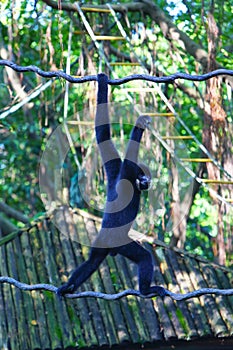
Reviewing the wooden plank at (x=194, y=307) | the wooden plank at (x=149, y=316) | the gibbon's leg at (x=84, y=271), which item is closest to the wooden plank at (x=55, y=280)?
the wooden plank at (x=149, y=316)

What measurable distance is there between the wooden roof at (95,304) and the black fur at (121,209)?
2.07m

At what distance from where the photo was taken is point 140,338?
704cm

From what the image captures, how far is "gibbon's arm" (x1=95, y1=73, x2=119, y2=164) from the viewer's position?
4.48 meters

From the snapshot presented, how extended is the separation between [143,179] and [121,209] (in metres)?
0.28

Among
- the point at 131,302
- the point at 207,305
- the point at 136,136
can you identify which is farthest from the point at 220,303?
the point at 136,136

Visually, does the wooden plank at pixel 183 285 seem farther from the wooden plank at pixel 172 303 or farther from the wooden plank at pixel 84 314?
the wooden plank at pixel 84 314

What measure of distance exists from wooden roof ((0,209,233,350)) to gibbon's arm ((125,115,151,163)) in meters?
2.69

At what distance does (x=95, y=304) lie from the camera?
24.6 ft

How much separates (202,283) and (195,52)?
294 centimetres

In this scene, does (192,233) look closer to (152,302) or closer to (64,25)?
(64,25)

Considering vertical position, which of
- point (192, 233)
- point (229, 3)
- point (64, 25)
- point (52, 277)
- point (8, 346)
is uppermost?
point (64, 25)

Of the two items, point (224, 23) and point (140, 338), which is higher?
point (224, 23)

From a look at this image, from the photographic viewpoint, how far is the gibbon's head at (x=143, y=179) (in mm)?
4863

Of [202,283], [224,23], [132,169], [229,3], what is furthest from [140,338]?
[224,23]
